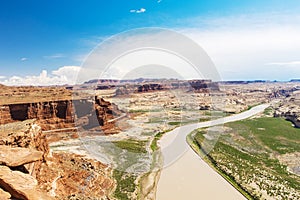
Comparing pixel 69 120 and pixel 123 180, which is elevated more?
pixel 69 120

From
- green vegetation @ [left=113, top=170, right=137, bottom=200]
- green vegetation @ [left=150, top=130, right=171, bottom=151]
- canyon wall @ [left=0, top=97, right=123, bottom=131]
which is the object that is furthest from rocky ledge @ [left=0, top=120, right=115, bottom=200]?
canyon wall @ [left=0, top=97, right=123, bottom=131]

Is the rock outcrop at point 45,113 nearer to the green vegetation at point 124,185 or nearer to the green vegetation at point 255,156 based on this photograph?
the green vegetation at point 124,185

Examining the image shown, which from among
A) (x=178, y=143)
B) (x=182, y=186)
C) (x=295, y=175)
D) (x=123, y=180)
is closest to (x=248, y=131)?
(x=178, y=143)

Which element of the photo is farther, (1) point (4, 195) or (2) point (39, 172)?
(2) point (39, 172)

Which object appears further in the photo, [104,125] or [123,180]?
[104,125]

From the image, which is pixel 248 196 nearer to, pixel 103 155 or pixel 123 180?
pixel 123 180

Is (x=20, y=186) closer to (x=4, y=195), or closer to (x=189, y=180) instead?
(x=4, y=195)

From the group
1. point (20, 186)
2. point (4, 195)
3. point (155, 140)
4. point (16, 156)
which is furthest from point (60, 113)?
point (4, 195)

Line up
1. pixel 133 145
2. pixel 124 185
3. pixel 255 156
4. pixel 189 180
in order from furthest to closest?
pixel 133 145
pixel 255 156
pixel 189 180
pixel 124 185
